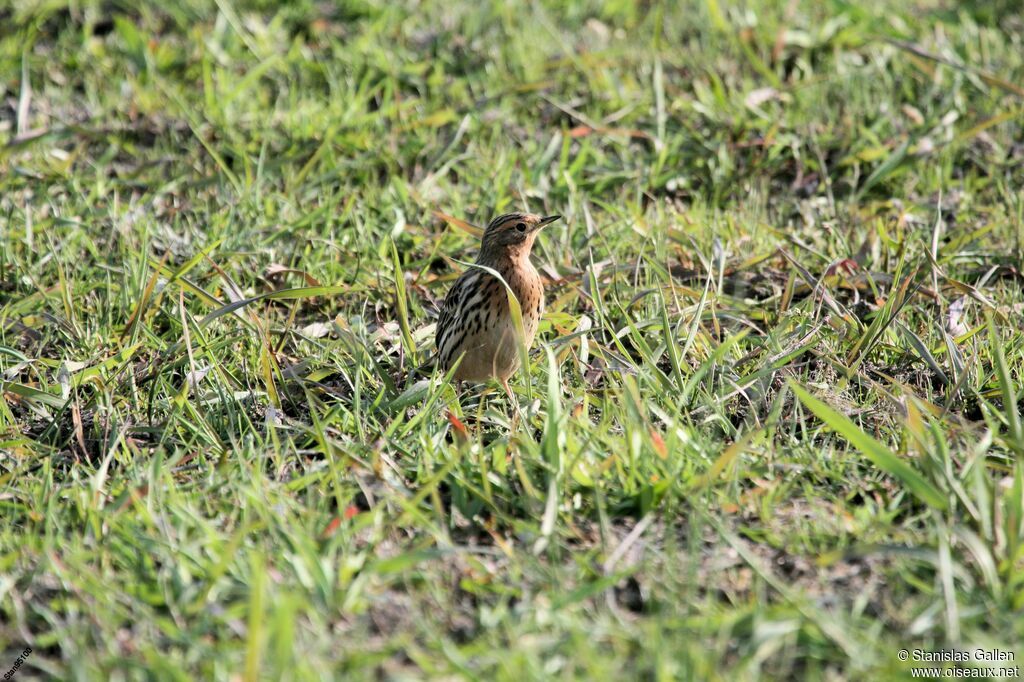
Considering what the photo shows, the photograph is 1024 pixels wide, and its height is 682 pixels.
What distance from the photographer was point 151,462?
4449 mm

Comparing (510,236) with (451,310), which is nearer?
(451,310)

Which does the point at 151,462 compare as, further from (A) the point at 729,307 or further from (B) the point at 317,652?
(A) the point at 729,307

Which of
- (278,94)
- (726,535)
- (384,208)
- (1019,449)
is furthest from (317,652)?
(278,94)

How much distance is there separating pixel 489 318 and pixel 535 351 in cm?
49

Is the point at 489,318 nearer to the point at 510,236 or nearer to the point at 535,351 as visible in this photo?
the point at 535,351

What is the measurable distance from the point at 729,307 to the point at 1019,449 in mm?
2120

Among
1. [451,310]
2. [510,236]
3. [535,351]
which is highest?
[510,236]

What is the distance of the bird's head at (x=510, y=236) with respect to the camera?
5.85 m

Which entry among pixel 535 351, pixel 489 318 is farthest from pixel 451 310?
pixel 535 351

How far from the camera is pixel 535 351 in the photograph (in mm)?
5836

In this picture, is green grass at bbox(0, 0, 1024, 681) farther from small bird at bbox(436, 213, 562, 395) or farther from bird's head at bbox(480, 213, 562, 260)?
bird's head at bbox(480, 213, 562, 260)

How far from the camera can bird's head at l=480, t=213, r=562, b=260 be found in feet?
19.2

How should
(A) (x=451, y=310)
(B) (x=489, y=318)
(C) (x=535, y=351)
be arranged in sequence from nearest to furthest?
(B) (x=489, y=318) → (A) (x=451, y=310) → (C) (x=535, y=351)

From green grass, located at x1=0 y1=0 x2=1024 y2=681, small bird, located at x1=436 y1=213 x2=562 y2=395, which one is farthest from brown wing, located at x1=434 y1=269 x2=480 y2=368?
green grass, located at x1=0 y1=0 x2=1024 y2=681
